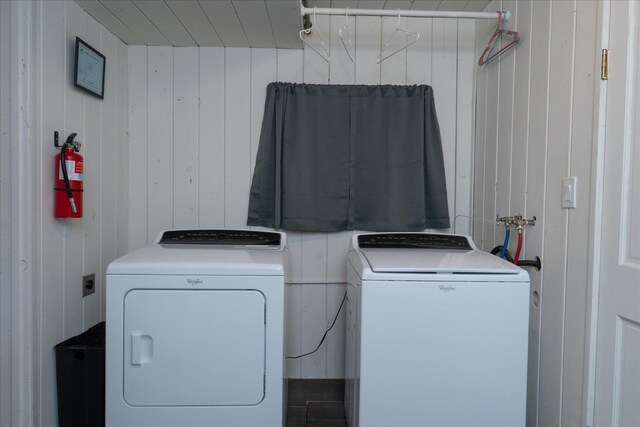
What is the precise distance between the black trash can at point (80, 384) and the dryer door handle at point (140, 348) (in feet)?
1.18

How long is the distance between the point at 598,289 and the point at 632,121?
0.58 meters

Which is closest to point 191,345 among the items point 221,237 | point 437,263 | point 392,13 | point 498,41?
point 221,237

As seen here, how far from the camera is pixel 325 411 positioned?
2049 mm

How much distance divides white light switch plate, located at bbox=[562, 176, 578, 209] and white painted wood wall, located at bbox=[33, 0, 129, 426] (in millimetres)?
2131

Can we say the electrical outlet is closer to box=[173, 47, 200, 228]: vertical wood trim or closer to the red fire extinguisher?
the red fire extinguisher

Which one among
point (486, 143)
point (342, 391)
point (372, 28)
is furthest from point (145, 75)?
point (342, 391)

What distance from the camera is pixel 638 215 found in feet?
3.73

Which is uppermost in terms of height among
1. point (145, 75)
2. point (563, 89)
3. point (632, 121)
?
point (145, 75)

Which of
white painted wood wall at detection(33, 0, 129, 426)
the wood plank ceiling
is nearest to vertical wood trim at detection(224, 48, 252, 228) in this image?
the wood plank ceiling

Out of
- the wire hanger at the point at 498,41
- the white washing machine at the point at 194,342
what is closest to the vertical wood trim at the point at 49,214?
the white washing machine at the point at 194,342

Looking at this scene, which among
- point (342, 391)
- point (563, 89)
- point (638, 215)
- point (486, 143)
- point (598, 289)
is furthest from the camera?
point (342, 391)

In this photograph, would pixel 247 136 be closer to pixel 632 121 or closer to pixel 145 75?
pixel 145 75

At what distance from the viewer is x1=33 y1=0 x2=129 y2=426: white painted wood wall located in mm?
1484

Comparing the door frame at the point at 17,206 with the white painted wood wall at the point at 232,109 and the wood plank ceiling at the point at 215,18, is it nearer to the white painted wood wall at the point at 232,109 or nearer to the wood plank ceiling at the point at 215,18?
the wood plank ceiling at the point at 215,18
